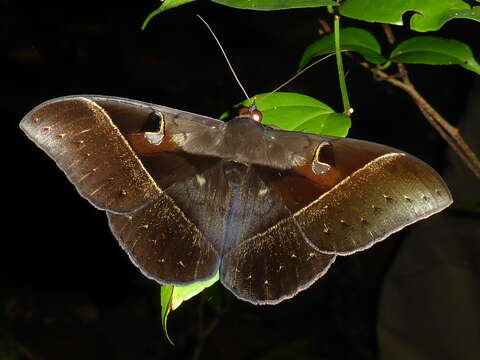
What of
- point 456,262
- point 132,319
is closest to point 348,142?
point 456,262

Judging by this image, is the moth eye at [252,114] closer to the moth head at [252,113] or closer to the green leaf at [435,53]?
the moth head at [252,113]

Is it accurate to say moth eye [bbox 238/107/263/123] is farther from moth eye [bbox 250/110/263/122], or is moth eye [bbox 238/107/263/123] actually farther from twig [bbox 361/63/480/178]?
twig [bbox 361/63/480/178]

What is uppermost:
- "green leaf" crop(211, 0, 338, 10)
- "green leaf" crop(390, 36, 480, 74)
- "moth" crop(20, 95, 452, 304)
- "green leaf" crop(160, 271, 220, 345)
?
"green leaf" crop(211, 0, 338, 10)

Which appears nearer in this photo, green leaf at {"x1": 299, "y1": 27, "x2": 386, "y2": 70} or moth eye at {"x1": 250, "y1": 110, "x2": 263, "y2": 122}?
moth eye at {"x1": 250, "y1": 110, "x2": 263, "y2": 122}

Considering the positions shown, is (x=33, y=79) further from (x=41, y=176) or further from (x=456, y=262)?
(x=456, y=262)

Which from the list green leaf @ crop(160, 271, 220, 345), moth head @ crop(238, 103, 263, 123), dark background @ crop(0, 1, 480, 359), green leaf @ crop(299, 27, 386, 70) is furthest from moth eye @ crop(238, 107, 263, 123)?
dark background @ crop(0, 1, 480, 359)

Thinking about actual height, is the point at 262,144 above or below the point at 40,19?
above
